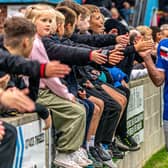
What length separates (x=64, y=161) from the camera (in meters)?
6.88

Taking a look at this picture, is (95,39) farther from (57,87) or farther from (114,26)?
(57,87)

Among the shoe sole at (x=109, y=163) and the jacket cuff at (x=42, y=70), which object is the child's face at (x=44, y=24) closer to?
the shoe sole at (x=109, y=163)

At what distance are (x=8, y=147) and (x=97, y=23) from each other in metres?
4.18

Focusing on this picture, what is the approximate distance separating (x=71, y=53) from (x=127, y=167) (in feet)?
11.2

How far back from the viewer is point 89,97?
25.5 feet

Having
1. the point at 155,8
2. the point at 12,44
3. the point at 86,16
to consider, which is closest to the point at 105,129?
the point at 86,16

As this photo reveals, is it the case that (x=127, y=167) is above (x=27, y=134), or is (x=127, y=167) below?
below

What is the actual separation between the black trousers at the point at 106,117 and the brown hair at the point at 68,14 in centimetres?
78

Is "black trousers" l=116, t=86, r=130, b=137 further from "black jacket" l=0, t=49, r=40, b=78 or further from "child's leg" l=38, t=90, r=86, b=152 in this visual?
"black jacket" l=0, t=49, r=40, b=78

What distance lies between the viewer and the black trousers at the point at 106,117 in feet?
26.3

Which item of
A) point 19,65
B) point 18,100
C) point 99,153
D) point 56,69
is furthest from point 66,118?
point 18,100

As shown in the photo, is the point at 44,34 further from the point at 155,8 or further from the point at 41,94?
the point at 155,8

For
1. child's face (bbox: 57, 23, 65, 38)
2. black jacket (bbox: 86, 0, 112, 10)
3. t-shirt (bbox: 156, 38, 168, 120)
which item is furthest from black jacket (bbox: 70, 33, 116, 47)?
black jacket (bbox: 86, 0, 112, 10)

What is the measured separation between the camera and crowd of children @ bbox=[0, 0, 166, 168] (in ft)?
16.9
